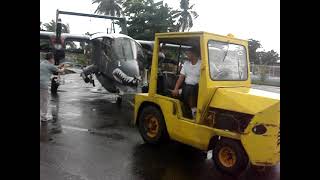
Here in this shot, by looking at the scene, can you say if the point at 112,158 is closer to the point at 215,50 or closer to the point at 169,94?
the point at 169,94

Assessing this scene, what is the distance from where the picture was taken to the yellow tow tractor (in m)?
4.84

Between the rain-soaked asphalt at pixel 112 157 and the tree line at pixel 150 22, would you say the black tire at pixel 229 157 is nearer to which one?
the rain-soaked asphalt at pixel 112 157

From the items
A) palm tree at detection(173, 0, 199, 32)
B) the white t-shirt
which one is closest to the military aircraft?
the white t-shirt

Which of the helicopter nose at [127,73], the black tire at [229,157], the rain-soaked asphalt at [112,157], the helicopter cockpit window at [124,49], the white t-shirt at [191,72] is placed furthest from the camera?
the helicopter cockpit window at [124,49]

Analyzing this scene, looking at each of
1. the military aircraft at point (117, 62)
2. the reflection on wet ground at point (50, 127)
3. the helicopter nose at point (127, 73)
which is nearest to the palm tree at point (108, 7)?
the military aircraft at point (117, 62)

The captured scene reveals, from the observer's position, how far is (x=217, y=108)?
17.9ft

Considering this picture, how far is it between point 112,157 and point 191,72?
2048mm

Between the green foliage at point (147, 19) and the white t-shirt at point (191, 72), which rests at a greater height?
the green foliage at point (147, 19)

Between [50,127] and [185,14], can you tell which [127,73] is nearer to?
[50,127]

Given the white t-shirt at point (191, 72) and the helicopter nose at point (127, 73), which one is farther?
the helicopter nose at point (127, 73)

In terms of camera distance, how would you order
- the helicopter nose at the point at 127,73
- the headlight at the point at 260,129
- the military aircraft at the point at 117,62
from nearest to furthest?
the headlight at the point at 260,129
the helicopter nose at the point at 127,73
the military aircraft at the point at 117,62

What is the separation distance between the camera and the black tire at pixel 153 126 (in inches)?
260

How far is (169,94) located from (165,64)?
667 millimetres

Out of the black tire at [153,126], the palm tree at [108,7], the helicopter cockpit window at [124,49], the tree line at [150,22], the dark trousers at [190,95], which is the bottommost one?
the black tire at [153,126]
